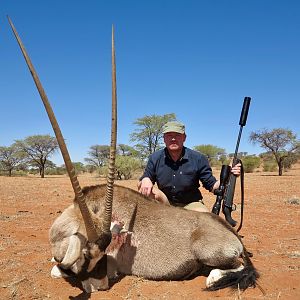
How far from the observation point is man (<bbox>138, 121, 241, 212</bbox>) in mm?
5480

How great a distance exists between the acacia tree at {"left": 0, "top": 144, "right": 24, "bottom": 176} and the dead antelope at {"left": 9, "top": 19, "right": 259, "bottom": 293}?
5033 centimetres

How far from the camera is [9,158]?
53.1 m

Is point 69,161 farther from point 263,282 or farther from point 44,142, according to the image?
point 44,142

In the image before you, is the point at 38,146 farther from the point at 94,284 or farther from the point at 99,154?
the point at 94,284

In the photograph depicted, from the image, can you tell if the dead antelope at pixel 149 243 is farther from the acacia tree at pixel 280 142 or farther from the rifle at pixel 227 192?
the acacia tree at pixel 280 142

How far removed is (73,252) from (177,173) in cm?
239

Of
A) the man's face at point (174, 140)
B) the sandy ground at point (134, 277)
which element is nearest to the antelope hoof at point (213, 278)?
the sandy ground at point (134, 277)

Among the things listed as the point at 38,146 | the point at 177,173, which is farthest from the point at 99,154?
the point at 177,173

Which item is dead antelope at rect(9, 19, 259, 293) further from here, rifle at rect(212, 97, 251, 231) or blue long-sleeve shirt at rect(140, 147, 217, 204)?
blue long-sleeve shirt at rect(140, 147, 217, 204)

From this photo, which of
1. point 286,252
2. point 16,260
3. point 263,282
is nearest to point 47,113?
point 16,260

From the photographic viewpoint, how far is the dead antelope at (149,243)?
12.4ft

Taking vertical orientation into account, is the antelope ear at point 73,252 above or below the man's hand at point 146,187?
below

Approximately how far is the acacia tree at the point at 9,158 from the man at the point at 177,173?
49.3 m

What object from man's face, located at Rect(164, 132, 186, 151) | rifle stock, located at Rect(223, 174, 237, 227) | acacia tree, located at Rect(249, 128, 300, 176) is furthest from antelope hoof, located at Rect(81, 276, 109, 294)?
acacia tree, located at Rect(249, 128, 300, 176)
